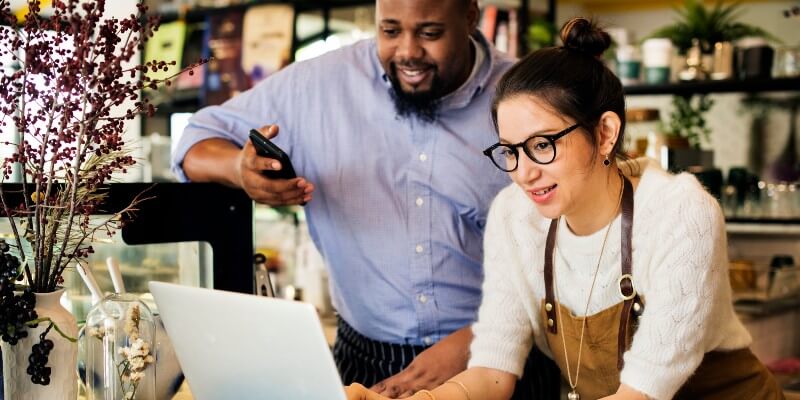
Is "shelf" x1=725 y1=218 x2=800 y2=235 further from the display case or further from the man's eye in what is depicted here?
the display case

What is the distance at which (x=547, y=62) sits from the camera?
1634 mm

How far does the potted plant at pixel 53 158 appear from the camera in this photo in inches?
51.5

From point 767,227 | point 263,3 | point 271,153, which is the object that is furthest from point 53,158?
point 263,3

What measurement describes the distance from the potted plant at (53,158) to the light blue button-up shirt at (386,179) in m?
0.75

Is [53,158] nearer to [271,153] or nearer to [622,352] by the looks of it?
[271,153]

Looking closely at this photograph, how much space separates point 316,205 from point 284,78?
31 centimetres

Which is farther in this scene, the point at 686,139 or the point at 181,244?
the point at 686,139

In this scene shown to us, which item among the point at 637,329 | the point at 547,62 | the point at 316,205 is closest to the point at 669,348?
the point at 637,329

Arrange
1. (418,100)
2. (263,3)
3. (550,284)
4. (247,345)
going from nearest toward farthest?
(247,345)
(550,284)
(418,100)
(263,3)

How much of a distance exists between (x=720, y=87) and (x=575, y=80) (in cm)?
271

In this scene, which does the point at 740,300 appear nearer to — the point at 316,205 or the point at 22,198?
the point at 316,205

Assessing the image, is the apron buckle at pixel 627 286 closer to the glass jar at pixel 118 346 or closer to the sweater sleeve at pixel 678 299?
the sweater sleeve at pixel 678 299

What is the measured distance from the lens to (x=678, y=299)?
1.54m

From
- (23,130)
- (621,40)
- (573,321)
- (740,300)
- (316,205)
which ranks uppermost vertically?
(621,40)
